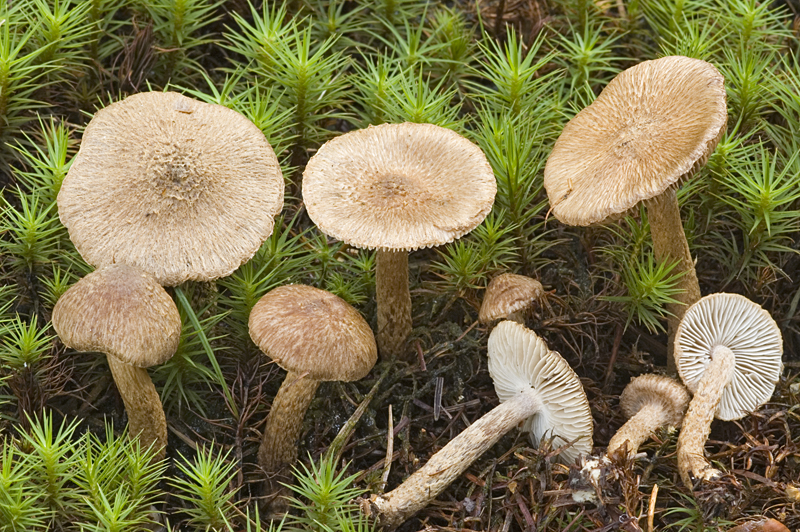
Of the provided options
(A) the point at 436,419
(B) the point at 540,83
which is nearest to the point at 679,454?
(A) the point at 436,419

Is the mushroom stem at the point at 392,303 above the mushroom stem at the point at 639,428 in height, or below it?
above

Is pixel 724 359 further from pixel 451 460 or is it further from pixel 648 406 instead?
pixel 451 460

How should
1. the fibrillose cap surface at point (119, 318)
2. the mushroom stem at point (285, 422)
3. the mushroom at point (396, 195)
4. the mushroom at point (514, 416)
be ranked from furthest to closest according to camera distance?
1. the mushroom stem at point (285, 422)
2. the mushroom at point (514, 416)
3. the mushroom at point (396, 195)
4. the fibrillose cap surface at point (119, 318)

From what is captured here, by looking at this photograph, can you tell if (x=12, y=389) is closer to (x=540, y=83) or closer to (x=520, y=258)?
(x=520, y=258)

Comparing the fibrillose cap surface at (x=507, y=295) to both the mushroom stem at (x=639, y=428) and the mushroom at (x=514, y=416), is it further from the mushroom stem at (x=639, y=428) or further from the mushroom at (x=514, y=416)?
the mushroom stem at (x=639, y=428)

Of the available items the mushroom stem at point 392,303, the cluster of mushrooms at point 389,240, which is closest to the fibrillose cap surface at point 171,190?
the cluster of mushrooms at point 389,240

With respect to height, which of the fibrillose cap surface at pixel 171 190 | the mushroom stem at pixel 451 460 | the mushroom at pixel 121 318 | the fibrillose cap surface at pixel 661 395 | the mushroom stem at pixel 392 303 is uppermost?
the fibrillose cap surface at pixel 171 190

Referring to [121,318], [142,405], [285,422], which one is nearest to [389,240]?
[285,422]
